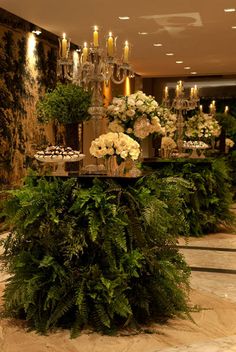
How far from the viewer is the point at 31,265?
3738mm

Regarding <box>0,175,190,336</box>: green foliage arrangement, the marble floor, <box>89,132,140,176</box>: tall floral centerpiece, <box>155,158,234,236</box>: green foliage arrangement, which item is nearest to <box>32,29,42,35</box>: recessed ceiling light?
<box>155,158,234,236</box>: green foliage arrangement

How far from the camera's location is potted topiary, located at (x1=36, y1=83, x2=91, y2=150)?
16.3 feet

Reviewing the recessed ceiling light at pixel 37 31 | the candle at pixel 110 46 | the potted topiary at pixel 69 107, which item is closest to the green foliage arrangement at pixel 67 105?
the potted topiary at pixel 69 107

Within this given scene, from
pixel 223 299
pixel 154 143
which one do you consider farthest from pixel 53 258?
pixel 154 143

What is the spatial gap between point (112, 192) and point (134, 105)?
4.14 feet

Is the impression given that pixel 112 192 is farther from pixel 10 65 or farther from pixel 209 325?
pixel 10 65

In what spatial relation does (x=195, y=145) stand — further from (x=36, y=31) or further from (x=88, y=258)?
(x=88, y=258)

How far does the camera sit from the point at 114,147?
4109 millimetres

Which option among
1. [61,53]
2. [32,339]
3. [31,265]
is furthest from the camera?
[61,53]

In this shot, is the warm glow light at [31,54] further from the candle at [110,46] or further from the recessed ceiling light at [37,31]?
the candle at [110,46]

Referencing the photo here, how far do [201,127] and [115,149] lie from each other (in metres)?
4.41

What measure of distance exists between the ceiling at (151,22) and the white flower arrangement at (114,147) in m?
3.67

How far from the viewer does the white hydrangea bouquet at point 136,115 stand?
476 centimetres

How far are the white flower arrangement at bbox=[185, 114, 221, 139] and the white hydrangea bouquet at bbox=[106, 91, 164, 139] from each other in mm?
3517
